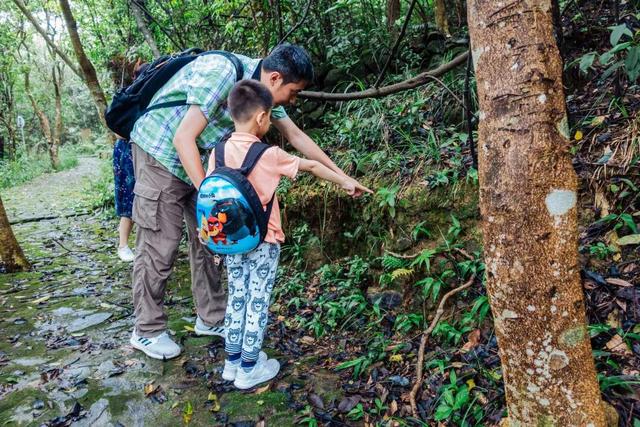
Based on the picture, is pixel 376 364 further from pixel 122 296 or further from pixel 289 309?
pixel 122 296

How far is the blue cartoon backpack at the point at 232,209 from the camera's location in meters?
2.37

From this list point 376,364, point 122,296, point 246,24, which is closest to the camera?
point 376,364

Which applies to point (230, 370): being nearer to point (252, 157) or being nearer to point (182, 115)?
point (252, 157)

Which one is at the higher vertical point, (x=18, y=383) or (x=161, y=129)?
(x=161, y=129)

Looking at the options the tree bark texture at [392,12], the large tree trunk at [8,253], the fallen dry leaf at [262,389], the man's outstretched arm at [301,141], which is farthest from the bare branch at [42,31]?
the fallen dry leaf at [262,389]

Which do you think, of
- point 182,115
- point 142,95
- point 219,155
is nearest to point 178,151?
point 219,155

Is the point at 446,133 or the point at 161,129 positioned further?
the point at 446,133

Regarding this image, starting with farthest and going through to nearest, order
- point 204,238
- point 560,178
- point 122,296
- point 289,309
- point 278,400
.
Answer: point 122,296, point 289,309, point 278,400, point 204,238, point 560,178

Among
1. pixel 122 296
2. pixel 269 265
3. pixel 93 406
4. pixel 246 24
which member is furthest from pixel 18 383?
pixel 246 24

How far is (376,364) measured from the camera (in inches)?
114

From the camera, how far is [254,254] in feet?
8.80

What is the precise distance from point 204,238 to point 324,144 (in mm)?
2751

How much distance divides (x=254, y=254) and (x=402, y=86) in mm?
1835

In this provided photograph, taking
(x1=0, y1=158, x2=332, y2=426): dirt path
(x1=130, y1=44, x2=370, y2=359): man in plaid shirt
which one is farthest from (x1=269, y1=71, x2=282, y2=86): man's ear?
(x1=0, y1=158, x2=332, y2=426): dirt path
